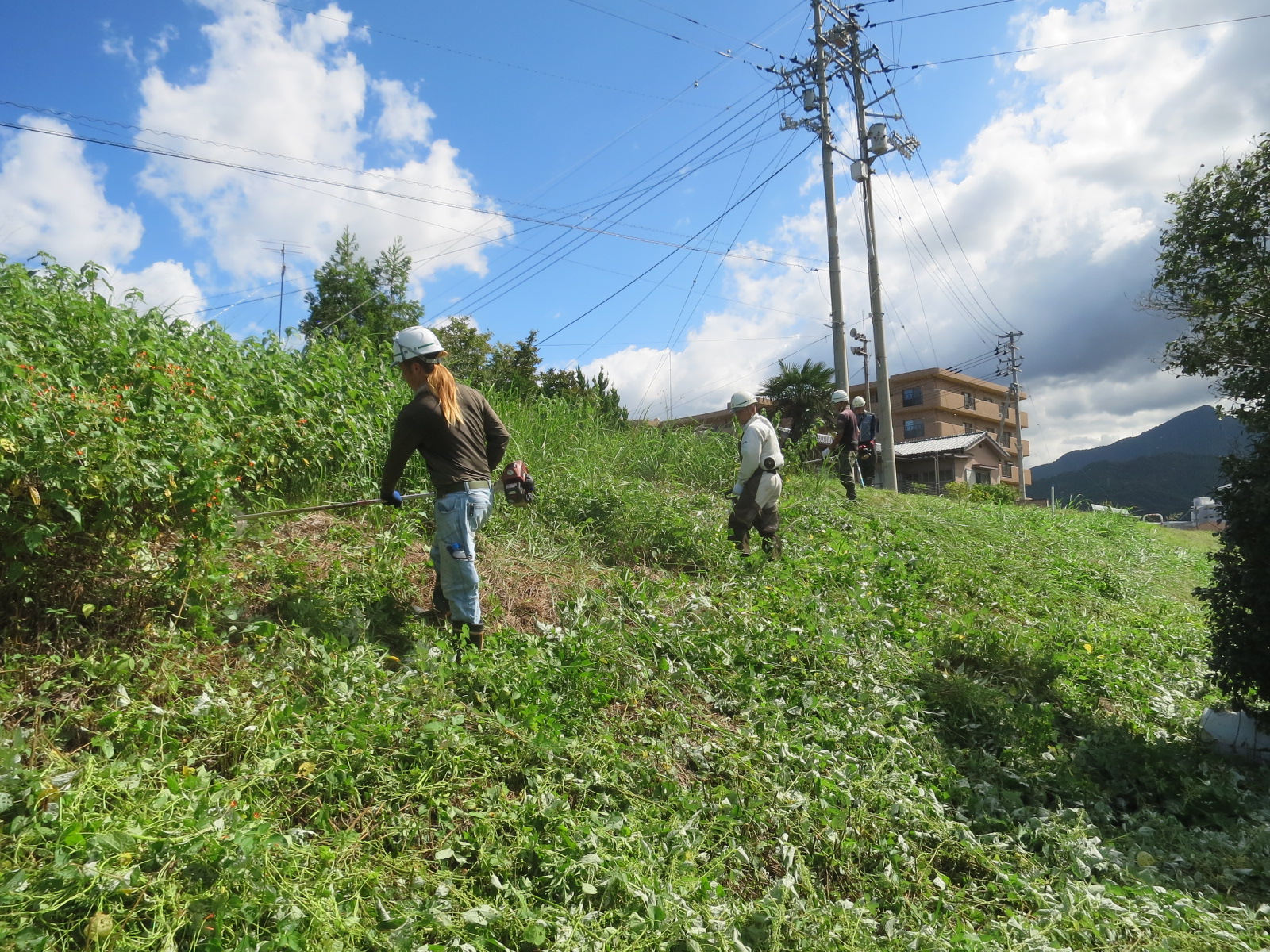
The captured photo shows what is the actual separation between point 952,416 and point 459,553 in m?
50.4

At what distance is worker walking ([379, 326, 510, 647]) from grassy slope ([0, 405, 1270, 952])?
12.1 inches

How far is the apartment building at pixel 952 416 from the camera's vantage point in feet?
135

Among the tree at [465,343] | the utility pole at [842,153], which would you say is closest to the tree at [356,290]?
the tree at [465,343]

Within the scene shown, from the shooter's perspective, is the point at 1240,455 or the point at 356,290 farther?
the point at 356,290

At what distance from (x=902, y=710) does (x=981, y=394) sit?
5548 centimetres

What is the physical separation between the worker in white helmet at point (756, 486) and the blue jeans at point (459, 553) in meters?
2.84

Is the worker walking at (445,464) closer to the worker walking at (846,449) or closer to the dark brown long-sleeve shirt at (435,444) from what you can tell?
the dark brown long-sleeve shirt at (435,444)

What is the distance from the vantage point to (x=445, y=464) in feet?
13.4

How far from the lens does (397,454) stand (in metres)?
4.09

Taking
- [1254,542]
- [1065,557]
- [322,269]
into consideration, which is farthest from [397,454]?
[322,269]

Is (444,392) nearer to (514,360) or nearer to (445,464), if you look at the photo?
(445,464)

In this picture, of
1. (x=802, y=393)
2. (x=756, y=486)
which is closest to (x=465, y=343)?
(x=802, y=393)

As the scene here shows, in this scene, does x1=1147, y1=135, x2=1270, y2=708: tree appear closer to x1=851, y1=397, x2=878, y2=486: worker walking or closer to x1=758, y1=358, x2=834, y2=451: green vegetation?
x1=851, y1=397, x2=878, y2=486: worker walking

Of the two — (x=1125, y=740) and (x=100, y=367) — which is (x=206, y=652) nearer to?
(x=100, y=367)
